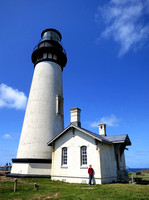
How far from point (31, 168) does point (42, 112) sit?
5.36 metres

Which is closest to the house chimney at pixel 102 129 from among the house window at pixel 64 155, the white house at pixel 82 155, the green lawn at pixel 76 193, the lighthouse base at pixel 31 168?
the white house at pixel 82 155

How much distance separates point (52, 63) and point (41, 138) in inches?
355

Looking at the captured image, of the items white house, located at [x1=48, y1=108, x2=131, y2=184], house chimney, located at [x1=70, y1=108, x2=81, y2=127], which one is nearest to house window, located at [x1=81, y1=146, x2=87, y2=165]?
white house, located at [x1=48, y1=108, x2=131, y2=184]

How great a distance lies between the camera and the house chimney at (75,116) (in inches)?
584

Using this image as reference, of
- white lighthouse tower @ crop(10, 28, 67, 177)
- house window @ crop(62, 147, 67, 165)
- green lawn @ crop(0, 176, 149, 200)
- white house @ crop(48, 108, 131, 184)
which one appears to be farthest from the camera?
white lighthouse tower @ crop(10, 28, 67, 177)

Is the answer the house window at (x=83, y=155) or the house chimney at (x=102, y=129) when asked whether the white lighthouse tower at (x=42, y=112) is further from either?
the house chimney at (x=102, y=129)

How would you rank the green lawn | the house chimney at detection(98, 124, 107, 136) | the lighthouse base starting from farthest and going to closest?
the house chimney at detection(98, 124, 107, 136)
the lighthouse base
the green lawn

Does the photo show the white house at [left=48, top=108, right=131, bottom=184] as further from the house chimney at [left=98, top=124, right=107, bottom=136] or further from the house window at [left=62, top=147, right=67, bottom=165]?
the house chimney at [left=98, top=124, right=107, bottom=136]

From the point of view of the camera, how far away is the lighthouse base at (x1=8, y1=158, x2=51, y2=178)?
14.2 meters

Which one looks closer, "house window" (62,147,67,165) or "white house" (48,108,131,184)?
"white house" (48,108,131,184)

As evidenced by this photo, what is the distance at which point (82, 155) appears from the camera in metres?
13.5

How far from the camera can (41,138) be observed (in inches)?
612

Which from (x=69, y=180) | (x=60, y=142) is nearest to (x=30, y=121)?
(x=60, y=142)

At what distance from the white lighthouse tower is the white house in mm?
1248
